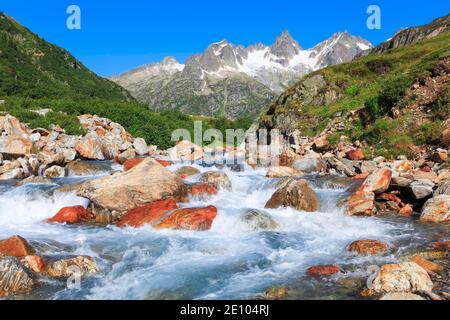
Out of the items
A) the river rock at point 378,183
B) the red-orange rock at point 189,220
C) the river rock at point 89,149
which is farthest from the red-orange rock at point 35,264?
the river rock at point 89,149

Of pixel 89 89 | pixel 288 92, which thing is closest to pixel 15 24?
pixel 89 89

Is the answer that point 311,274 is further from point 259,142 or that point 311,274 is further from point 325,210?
point 259,142

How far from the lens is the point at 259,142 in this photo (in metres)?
44.3

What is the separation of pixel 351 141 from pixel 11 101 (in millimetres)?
44694

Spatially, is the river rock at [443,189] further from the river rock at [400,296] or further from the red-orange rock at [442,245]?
the river rock at [400,296]

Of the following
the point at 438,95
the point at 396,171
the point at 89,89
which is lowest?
the point at 396,171

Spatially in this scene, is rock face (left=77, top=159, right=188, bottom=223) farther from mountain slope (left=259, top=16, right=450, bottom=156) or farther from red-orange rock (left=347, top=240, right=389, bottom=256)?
mountain slope (left=259, top=16, right=450, bottom=156)

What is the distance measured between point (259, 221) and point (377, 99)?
1869cm

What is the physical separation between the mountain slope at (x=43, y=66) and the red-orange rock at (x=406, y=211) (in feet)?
257

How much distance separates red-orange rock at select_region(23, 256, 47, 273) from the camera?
11.5m

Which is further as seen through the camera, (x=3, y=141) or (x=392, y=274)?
(x=3, y=141)

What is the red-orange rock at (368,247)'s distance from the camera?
12.5 m

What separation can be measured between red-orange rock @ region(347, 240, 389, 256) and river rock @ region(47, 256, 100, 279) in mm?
7744

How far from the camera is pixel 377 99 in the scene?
100ft
